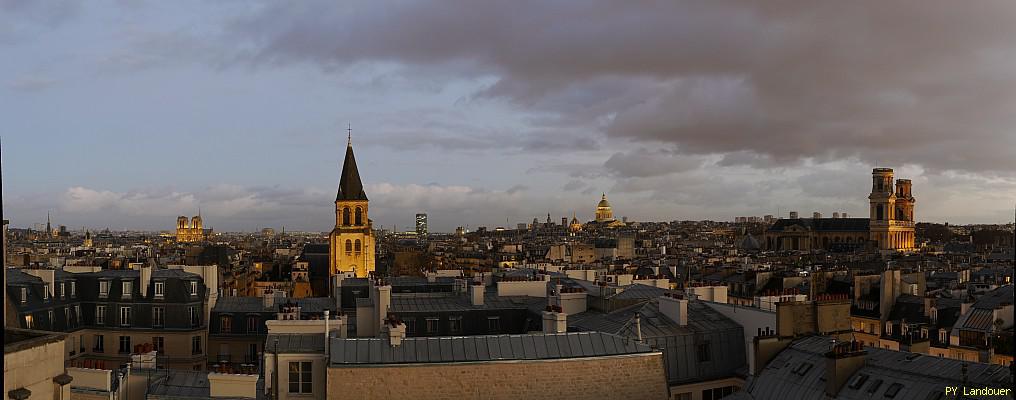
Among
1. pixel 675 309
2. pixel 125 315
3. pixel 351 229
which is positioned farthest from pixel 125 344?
pixel 351 229

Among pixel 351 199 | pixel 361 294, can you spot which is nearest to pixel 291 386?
pixel 361 294

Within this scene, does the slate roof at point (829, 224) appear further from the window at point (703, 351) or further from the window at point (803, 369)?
the window at point (803, 369)

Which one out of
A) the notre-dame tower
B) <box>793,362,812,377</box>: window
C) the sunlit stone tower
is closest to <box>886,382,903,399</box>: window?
<box>793,362,812,377</box>: window

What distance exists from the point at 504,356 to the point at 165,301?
86.4ft

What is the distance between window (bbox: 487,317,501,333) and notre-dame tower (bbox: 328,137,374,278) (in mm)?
64972

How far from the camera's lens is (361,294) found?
46562mm

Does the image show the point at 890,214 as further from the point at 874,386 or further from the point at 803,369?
the point at 874,386

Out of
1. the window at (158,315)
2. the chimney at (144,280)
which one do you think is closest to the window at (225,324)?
the window at (158,315)

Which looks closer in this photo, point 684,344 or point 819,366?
point 819,366

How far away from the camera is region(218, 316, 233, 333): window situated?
132 feet

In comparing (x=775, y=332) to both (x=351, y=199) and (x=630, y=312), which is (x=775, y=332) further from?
(x=351, y=199)

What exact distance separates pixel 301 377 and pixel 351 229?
77812 mm

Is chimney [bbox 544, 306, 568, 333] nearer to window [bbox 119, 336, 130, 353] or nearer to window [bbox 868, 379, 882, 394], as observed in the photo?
window [bbox 868, 379, 882, 394]

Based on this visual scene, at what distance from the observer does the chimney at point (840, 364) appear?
58.3 feet
